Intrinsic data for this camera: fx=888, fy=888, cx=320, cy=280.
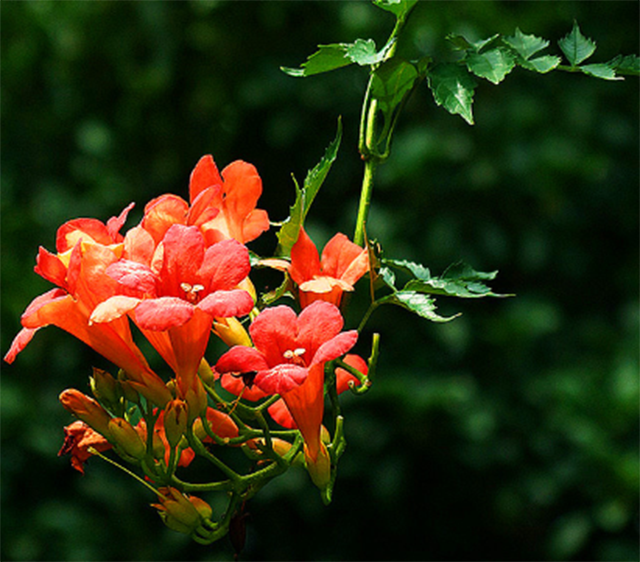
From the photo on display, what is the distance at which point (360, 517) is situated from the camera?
3453 mm

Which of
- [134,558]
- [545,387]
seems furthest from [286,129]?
[134,558]

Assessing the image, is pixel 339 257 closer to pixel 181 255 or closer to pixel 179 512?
pixel 181 255

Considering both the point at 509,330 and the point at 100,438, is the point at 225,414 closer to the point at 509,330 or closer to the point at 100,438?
the point at 100,438

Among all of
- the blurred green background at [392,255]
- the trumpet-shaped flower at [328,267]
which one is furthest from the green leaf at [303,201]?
the blurred green background at [392,255]

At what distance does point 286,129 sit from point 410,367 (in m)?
1.04

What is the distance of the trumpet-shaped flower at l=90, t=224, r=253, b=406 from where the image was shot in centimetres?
92

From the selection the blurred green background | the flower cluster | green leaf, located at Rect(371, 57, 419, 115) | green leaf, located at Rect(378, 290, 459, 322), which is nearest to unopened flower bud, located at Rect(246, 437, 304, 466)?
the flower cluster

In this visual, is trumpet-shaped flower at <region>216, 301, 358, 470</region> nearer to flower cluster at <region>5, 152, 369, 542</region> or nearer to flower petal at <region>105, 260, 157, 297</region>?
flower cluster at <region>5, 152, 369, 542</region>

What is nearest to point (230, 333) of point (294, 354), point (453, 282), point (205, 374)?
point (205, 374)

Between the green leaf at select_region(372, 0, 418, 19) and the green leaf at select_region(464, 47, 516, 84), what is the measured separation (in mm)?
104

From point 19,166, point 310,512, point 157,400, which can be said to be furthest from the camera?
point 19,166

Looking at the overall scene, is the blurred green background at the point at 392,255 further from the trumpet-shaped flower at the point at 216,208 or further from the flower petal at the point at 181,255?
the flower petal at the point at 181,255

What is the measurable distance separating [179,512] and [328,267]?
0.35m

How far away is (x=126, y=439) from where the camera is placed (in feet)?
3.40
